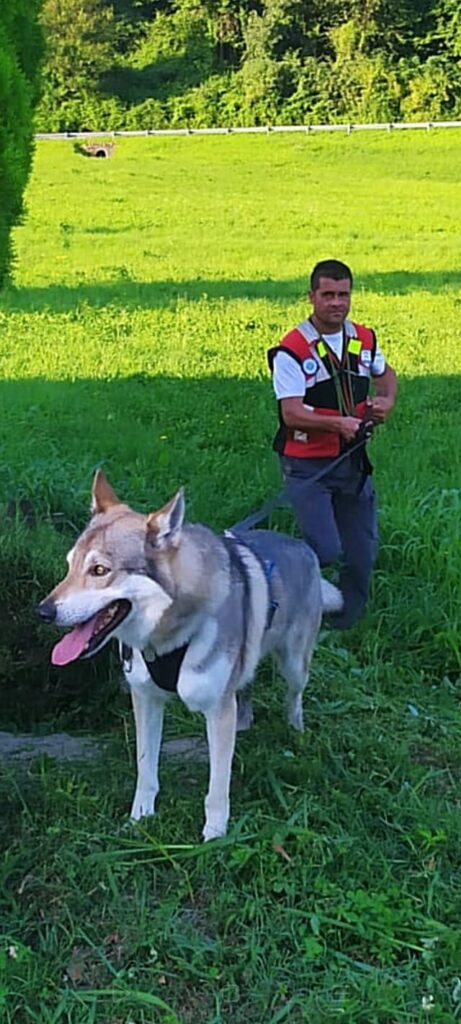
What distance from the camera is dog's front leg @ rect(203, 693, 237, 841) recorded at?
11.5 feet

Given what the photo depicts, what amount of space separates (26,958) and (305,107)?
4298 centimetres

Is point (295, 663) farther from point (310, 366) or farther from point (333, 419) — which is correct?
point (310, 366)

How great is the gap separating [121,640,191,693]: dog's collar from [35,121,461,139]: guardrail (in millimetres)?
35004

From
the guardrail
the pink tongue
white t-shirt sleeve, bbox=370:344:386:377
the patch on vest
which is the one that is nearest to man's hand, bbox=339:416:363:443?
the patch on vest

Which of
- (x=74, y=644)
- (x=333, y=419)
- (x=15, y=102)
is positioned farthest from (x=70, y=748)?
(x=15, y=102)

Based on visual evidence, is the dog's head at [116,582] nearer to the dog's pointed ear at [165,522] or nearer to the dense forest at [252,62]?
the dog's pointed ear at [165,522]

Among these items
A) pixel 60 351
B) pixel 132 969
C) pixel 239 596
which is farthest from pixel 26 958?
pixel 60 351

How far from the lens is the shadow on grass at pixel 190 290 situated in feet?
45.0

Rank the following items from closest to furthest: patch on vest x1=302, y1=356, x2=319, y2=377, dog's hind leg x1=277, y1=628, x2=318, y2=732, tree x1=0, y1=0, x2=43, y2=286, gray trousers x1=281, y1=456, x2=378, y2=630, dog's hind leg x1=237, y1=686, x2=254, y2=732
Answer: tree x1=0, y1=0, x2=43, y2=286
dog's hind leg x1=277, y1=628, x2=318, y2=732
dog's hind leg x1=237, y1=686, x2=254, y2=732
patch on vest x1=302, y1=356, x2=319, y2=377
gray trousers x1=281, y1=456, x2=378, y2=630

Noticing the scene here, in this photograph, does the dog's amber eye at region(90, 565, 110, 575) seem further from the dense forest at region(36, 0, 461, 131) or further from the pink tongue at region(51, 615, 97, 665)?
the dense forest at region(36, 0, 461, 131)

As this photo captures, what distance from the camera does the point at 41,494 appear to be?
21.4 ft

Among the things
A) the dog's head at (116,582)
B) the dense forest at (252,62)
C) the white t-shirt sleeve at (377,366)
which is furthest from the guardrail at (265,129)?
the dog's head at (116,582)

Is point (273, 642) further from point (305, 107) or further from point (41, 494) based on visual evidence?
point (305, 107)

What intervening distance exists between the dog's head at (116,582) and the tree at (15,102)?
1242mm
